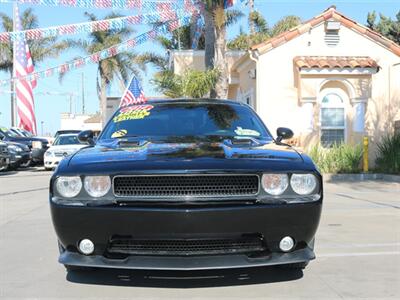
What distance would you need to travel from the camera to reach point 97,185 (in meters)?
4.05

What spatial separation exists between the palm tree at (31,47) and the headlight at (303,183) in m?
35.5

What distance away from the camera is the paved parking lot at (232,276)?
14.3ft

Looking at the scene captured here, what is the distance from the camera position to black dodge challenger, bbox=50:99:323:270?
3877mm

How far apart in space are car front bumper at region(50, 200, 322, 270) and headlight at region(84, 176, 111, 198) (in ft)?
0.47

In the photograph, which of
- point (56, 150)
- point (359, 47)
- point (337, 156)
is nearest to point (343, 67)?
point (359, 47)

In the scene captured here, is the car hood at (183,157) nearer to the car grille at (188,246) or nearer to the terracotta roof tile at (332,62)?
the car grille at (188,246)

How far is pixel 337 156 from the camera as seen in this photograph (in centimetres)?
1606

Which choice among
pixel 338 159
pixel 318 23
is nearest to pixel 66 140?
pixel 318 23

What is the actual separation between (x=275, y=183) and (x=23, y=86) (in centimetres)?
3091

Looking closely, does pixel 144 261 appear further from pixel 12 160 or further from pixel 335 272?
pixel 12 160

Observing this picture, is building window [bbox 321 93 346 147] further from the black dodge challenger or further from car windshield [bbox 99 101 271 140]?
the black dodge challenger

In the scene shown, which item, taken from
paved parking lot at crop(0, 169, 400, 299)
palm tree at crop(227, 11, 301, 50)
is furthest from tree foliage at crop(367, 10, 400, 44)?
paved parking lot at crop(0, 169, 400, 299)

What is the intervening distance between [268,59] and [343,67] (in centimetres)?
233

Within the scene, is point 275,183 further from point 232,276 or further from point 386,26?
point 386,26
